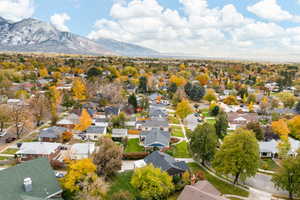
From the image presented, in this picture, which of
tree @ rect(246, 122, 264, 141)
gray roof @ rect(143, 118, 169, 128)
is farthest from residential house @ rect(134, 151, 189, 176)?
tree @ rect(246, 122, 264, 141)

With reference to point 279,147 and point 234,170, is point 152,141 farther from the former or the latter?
point 279,147

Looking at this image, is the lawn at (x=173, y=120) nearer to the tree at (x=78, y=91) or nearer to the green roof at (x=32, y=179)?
the tree at (x=78, y=91)

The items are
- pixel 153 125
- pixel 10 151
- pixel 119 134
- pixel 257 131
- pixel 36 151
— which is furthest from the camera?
pixel 153 125

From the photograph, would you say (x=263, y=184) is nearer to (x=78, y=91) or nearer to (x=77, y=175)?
(x=77, y=175)

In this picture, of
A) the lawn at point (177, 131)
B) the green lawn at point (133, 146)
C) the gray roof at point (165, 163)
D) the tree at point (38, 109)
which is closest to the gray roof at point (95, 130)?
the green lawn at point (133, 146)

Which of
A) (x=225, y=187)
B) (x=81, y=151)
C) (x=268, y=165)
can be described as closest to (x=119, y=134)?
(x=81, y=151)

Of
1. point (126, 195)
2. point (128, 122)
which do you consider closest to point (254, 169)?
point (126, 195)
